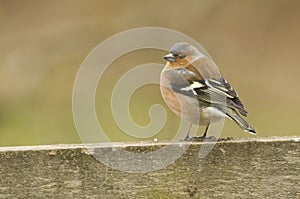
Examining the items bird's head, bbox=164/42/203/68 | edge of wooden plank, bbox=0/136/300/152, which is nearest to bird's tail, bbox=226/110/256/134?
bird's head, bbox=164/42/203/68

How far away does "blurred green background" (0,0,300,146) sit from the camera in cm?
762

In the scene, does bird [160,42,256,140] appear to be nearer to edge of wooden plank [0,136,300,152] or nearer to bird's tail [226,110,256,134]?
bird's tail [226,110,256,134]

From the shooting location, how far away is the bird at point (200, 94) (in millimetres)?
3945

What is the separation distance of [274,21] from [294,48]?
1.13 feet

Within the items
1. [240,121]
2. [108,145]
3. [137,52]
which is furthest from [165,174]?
[137,52]

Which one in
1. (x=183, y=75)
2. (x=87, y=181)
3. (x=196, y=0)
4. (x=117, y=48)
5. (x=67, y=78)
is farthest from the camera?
(x=196, y=0)

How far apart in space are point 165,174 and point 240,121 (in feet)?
3.31

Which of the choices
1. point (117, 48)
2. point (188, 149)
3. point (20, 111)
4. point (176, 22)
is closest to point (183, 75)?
point (188, 149)

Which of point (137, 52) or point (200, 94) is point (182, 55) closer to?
point (200, 94)

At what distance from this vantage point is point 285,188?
119 inches

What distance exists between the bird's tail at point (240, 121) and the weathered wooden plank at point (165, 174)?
2.53 ft

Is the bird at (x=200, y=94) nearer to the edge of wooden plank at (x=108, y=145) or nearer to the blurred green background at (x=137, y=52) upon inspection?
the edge of wooden plank at (x=108, y=145)

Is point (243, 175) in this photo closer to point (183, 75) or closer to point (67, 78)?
point (183, 75)

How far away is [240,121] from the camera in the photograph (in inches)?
155
